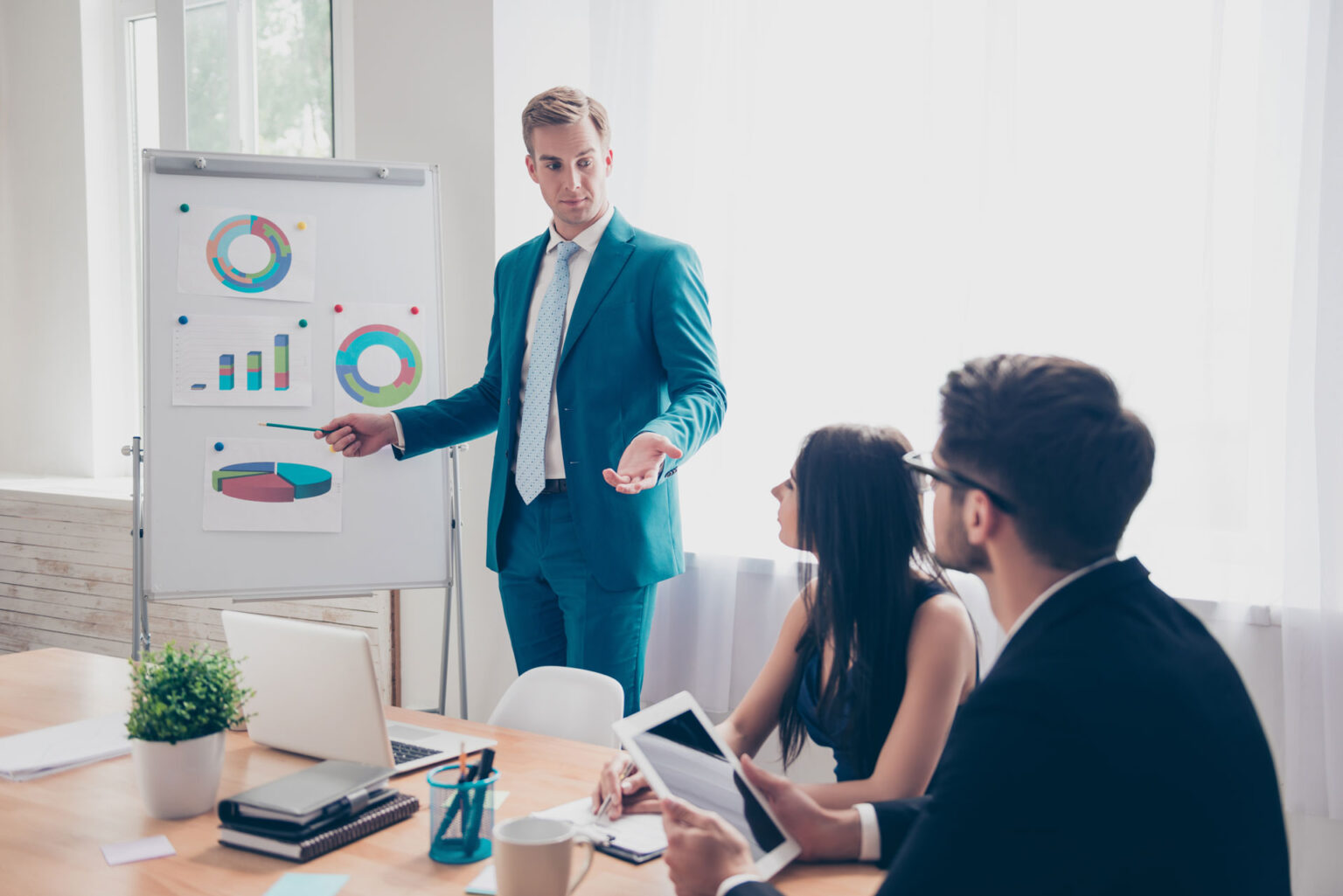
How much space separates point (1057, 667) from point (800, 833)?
460 mm

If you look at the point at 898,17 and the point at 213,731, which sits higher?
the point at 898,17

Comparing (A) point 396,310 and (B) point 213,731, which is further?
(A) point 396,310

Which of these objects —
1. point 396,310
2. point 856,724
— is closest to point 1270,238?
point 856,724

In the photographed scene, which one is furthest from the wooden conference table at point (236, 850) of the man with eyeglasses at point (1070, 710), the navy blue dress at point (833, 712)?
the navy blue dress at point (833, 712)

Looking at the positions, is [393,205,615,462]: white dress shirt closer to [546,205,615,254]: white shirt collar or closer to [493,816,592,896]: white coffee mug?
[546,205,615,254]: white shirt collar

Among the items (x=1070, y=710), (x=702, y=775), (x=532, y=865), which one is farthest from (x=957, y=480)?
(x=532, y=865)

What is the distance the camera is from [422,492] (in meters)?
2.63

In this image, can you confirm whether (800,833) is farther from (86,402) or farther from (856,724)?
(86,402)

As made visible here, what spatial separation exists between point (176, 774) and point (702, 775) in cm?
69

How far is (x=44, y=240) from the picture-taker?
4203mm

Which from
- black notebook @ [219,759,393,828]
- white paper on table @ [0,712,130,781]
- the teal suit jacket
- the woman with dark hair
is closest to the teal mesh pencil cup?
black notebook @ [219,759,393,828]

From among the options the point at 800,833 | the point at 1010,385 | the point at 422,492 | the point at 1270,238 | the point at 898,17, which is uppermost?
the point at 898,17

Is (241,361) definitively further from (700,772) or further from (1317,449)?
(1317,449)

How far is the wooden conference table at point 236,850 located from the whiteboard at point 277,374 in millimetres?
792
